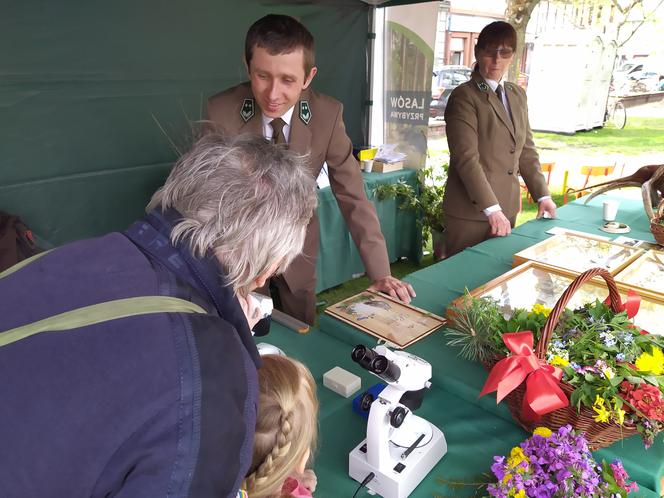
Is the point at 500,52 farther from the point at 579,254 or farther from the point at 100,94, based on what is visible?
the point at 100,94

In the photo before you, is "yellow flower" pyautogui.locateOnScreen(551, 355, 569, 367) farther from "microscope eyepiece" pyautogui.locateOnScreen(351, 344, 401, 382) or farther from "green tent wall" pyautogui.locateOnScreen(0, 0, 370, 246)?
"green tent wall" pyautogui.locateOnScreen(0, 0, 370, 246)

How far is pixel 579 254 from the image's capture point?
221 cm

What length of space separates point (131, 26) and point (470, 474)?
3.53 meters

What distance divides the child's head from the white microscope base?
18 centimetres

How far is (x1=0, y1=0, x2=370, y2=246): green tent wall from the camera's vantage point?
3057 mm

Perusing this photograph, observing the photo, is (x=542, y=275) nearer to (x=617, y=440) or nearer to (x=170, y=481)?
(x=617, y=440)

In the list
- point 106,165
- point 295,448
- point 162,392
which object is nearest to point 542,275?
point 295,448

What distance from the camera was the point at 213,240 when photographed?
81 cm

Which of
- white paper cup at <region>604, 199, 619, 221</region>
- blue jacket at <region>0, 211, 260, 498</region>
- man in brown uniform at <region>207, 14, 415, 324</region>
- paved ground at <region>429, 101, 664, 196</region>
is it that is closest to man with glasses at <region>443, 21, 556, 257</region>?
white paper cup at <region>604, 199, 619, 221</region>

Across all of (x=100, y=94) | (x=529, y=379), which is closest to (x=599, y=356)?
(x=529, y=379)

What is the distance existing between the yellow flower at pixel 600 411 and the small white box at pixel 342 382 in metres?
0.59

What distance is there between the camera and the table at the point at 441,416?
1070 mm

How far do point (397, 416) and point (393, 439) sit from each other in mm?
88

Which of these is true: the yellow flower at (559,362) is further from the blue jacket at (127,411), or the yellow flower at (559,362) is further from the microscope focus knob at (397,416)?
the blue jacket at (127,411)
